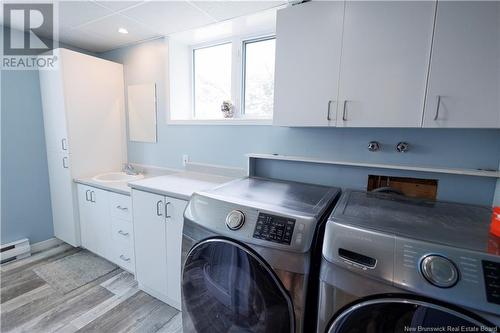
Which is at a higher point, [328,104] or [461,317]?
[328,104]

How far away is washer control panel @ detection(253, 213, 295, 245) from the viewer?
34.4 inches

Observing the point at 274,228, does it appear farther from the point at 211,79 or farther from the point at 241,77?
the point at 211,79

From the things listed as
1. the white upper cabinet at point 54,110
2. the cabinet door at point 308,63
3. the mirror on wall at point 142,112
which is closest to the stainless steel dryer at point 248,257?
the cabinet door at point 308,63

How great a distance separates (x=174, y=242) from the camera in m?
1.55

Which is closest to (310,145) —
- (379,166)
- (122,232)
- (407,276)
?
(379,166)

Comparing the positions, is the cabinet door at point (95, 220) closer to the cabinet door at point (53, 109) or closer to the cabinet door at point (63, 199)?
the cabinet door at point (63, 199)

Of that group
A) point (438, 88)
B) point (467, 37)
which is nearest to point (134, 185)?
point (438, 88)

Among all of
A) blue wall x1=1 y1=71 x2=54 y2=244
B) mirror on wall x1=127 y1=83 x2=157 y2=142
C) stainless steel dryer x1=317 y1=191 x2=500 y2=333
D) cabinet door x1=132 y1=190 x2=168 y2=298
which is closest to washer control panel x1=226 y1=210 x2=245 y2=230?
stainless steel dryer x1=317 y1=191 x2=500 y2=333

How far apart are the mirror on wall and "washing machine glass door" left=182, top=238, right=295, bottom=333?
1709mm

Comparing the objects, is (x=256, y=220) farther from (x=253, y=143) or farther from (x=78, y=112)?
(x=78, y=112)

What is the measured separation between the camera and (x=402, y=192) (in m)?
1.31

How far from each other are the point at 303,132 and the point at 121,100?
222 cm

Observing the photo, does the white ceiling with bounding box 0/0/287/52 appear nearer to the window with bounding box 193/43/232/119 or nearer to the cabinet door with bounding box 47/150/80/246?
the window with bounding box 193/43/232/119

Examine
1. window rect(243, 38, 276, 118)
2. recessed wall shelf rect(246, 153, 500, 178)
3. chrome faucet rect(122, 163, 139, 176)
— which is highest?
window rect(243, 38, 276, 118)
